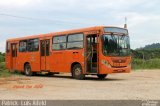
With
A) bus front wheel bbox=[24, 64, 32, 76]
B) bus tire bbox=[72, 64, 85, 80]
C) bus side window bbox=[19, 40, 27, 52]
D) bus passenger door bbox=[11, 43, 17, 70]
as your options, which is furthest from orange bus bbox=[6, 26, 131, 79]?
bus passenger door bbox=[11, 43, 17, 70]

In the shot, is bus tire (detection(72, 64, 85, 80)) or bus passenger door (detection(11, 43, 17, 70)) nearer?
bus tire (detection(72, 64, 85, 80))

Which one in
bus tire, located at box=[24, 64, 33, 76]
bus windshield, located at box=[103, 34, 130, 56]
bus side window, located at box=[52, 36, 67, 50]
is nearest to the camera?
bus windshield, located at box=[103, 34, 130, 56]

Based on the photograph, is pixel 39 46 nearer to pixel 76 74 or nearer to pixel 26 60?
pixel 26 60

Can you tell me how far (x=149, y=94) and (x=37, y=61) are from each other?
1478 centimetres

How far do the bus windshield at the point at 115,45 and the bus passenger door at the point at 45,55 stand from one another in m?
5.91

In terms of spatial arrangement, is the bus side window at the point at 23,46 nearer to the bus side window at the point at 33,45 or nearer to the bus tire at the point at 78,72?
the bus side window at the point at 33,45

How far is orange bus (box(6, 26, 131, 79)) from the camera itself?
75.4ft

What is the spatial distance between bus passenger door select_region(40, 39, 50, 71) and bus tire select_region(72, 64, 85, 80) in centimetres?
320

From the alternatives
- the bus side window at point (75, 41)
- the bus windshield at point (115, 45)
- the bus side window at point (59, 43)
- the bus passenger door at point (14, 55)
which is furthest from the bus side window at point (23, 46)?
the bus windshield at point (115, 45)

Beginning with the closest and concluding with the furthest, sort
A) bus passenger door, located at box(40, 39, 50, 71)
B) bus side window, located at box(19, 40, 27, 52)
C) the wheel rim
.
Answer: the wheel rim, bus passenger door, located at box(40, 39, 50, 71), bus side window, located at box(19, 40, 27, 52)

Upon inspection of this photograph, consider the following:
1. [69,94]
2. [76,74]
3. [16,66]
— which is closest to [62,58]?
[76,74]

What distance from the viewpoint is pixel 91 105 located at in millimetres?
12398

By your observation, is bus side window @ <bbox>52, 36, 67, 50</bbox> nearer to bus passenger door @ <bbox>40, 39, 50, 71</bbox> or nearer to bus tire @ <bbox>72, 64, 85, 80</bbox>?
bus passenger door @ <bbox>40, 39, 50, 71</bbox>

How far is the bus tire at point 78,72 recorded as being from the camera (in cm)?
2434
